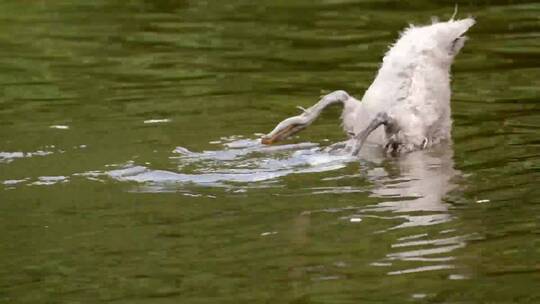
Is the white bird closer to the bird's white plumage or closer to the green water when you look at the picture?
the bird's white plumage

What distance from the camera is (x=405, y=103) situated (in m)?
10.3

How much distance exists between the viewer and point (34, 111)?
12.3 meters

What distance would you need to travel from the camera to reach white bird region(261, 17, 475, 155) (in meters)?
10.3

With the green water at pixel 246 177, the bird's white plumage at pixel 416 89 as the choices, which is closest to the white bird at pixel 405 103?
the bird's white plumage at pixel 416 89

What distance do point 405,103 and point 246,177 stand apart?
1329 mm

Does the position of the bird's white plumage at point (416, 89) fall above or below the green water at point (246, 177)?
above

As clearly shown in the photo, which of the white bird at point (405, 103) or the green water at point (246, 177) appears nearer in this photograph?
the green water at point (246, 177)

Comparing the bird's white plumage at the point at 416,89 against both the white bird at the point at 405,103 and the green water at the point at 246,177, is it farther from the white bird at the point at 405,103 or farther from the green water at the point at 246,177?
the green water at the point at 246,177

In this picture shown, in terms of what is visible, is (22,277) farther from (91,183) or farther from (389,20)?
(389,20)

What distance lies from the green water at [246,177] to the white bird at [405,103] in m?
0.19

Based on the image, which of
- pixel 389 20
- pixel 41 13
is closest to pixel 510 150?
pixel 389 20

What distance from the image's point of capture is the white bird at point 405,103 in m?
10.3

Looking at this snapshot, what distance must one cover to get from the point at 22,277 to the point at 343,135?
4124mm

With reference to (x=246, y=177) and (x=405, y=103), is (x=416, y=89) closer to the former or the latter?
(x=405, y=103)
